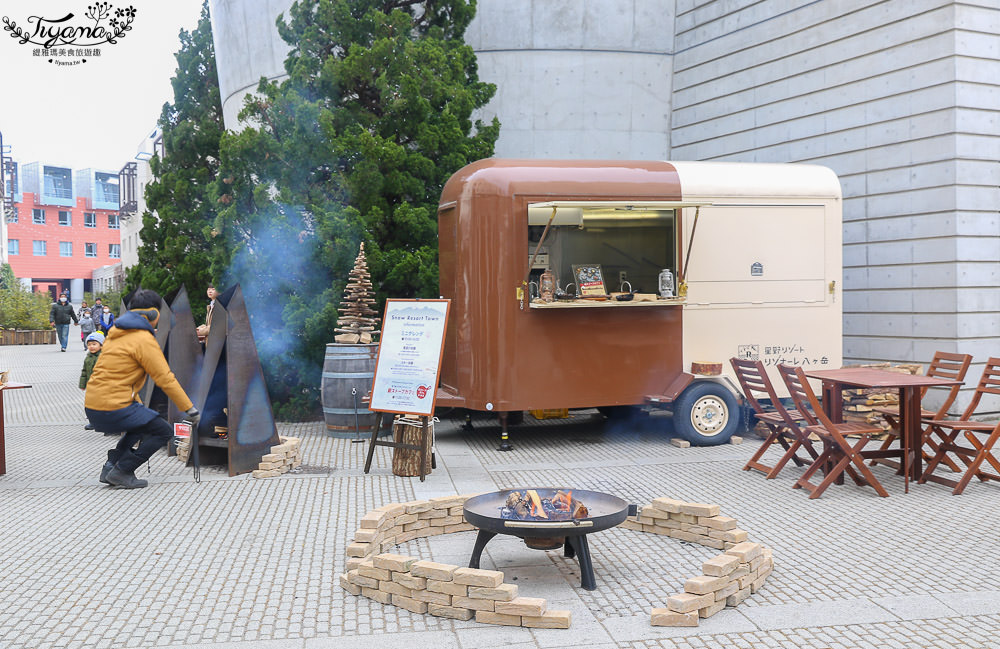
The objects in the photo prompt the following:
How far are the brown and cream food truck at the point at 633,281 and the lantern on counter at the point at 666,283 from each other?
26mm

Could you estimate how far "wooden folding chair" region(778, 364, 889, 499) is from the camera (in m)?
7.65

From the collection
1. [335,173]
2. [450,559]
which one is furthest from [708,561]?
[335,173]

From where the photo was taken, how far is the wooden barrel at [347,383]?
10.9 metres

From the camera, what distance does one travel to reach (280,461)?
350 inches

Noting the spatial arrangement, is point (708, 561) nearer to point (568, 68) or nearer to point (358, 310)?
point (358, 310)

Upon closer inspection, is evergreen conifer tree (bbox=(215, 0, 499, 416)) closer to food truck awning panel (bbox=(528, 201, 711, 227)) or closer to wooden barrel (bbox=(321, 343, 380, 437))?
wooden barrel (bbox=(321, 343, 380, 437))

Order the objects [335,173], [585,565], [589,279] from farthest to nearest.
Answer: [335,173]
[589,279]
[585,565]

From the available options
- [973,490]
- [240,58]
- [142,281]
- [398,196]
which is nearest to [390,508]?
[973,490]

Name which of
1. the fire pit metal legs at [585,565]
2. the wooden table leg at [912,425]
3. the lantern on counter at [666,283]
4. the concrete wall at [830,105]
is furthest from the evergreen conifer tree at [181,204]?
the fire pit metal legs at [585,565]

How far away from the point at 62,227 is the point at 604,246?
223 feet

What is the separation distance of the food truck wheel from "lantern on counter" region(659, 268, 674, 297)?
43.9 inches

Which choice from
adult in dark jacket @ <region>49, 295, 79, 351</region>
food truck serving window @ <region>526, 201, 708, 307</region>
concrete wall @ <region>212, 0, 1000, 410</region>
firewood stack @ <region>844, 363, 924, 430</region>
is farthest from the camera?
adult in dark jacket @ <region>49, 295, 79, 351</region>

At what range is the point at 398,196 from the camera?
1305 centimetres

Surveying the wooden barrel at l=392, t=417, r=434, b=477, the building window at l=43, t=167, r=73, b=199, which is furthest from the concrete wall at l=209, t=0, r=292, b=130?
the building window at l=43, t=167, r=73, b=199
